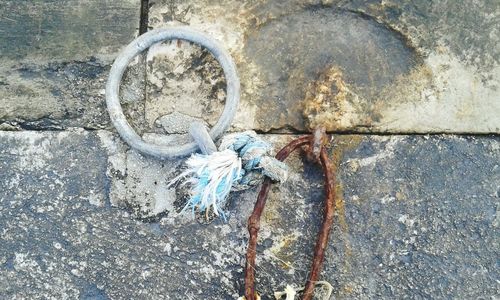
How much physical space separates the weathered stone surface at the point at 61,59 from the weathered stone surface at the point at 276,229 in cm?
12

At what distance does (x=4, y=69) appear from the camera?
2.09 metres

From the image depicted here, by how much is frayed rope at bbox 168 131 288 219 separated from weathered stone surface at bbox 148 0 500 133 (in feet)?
0.61

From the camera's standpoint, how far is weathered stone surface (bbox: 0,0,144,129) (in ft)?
6.84

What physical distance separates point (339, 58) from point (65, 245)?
103cm

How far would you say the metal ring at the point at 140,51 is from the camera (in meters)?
1.95

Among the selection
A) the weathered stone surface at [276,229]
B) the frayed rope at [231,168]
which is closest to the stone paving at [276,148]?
the weathered stone surface at [276,229]

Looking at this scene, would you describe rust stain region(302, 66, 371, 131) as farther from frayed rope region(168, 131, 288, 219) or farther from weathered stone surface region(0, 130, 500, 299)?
frayed rope region(168, 131, 288, 219)

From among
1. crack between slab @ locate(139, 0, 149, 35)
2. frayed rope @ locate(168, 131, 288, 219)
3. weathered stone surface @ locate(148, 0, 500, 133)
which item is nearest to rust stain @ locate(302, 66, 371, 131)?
weathered stone surface @ locate(148, 0, 500, 133)

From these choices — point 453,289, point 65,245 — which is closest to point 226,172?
point 65,245

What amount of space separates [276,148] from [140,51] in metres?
0.51

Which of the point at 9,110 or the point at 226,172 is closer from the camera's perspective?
the point at 226,172

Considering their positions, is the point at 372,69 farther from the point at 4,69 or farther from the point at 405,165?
the point at 4,69

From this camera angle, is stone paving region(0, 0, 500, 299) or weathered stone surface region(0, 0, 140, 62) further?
weathered stone surface region(0, 0, 140, 62)

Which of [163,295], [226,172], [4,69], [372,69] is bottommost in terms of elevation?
[163,295]
